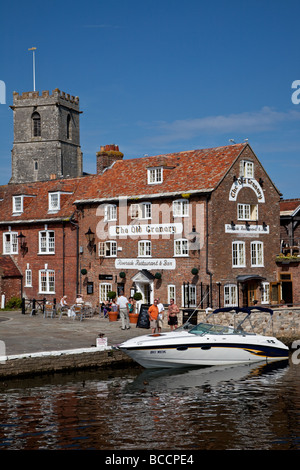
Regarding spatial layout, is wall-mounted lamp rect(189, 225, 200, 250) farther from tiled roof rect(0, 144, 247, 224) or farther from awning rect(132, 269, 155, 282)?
awning rect(132, 269, 155, 282)

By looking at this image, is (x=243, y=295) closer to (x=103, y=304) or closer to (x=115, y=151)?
(x=103, y=304)

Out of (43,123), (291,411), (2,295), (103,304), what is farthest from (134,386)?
(43,123)

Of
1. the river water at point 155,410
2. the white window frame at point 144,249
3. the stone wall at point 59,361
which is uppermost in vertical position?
the white window frame at point 144,249

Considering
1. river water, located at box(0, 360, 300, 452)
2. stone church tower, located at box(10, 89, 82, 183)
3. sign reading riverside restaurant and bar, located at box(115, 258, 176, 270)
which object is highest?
stone church tower, located at box(10, 89, 82, 183)

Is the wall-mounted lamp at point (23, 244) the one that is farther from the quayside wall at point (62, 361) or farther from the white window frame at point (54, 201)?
the quayside wall at point (62, 361)

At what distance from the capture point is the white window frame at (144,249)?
3769 cm

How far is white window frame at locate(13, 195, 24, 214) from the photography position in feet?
147

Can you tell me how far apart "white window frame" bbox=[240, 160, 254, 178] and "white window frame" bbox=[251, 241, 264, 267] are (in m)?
4.35

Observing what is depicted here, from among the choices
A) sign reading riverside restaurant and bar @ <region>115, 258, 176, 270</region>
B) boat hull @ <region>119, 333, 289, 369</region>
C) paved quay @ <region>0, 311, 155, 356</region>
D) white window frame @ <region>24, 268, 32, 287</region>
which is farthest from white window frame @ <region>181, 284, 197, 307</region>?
white window frame @ <region>24, 268, 32, 287</region>

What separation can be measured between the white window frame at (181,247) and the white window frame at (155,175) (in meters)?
4.55

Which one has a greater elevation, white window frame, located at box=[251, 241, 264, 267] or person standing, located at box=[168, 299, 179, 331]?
white window frame, located at box=[251, 241, 264, 267]

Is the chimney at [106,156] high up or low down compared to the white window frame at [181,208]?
A: up

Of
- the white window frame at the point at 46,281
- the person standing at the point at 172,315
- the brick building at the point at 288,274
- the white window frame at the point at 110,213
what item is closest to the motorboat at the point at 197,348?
the person standing at the point at 172,315

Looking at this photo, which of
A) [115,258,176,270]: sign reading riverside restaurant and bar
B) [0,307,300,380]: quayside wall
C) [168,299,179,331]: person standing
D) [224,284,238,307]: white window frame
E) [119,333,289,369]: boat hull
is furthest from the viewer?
[115,258,176,270]: sign reading riverside restaurant and bar
